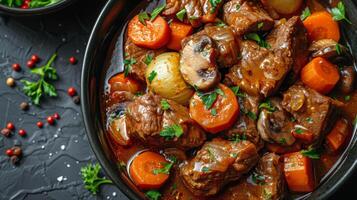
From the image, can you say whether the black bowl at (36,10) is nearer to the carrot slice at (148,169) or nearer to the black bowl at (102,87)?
the black bowl at (102,87)

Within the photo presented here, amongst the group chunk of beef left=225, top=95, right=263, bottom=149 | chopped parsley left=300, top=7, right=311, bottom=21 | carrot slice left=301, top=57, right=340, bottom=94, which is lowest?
chunk of beef left=225, top=95, right=263, bottom=149

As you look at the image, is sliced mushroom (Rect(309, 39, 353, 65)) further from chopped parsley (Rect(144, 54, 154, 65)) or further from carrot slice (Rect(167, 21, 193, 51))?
chopped parsley (Rect(144, 54, 154, 65))

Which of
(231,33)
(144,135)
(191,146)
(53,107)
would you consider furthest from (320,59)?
(53,107)

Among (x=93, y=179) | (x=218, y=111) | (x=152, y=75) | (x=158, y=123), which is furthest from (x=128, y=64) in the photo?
(x=93, y=179)

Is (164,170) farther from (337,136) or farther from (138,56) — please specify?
(337,136)

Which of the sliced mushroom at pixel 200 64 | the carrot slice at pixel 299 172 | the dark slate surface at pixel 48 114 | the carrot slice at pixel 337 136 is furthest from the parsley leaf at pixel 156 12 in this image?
the carrot slice at pixel 337 136

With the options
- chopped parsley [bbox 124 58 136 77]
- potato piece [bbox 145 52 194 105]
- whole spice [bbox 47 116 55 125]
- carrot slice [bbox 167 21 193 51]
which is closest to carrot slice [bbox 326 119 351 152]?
potato piece [bbox 145 52 194 105]

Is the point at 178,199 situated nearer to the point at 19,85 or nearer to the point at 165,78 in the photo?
the point at 165,78
